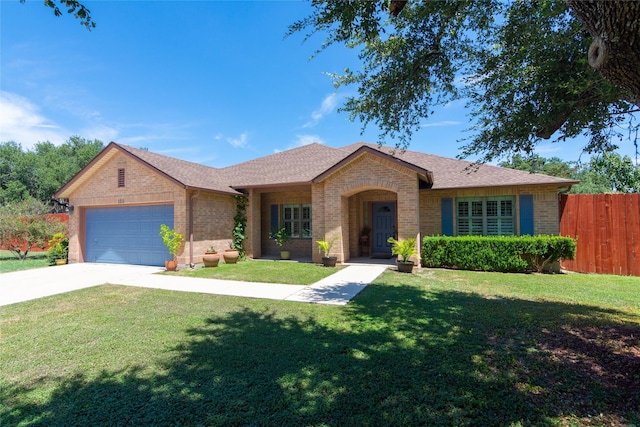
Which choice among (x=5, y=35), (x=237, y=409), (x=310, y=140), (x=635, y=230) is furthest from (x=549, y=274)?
(x=5, y=35)

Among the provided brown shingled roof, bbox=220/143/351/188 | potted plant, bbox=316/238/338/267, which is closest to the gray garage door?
brown shingled roof, bbox=220/143/351/188

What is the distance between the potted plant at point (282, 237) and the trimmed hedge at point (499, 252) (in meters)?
6.57

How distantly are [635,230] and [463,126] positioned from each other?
27.7 feet

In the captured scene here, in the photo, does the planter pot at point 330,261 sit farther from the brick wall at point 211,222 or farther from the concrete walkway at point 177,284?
the brick wall at point 211,222

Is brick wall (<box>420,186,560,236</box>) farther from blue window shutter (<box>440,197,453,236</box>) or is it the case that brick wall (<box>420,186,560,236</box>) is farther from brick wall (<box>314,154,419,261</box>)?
brick wall (<box>314,154,419,261</box>)

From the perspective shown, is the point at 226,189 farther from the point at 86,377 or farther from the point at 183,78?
the point at 86,377

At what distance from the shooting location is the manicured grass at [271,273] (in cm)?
950

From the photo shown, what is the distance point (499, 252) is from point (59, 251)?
19.7 metres

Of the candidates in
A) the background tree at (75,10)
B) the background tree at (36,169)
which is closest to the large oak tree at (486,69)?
the background tree at (75,10)

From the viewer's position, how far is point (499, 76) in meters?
6.07

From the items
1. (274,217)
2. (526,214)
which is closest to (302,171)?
(274,217)

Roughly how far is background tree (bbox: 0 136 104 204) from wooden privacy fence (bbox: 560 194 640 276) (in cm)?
4998

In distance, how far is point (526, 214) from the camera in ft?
37.9

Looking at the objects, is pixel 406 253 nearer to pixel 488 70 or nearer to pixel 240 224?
pixel 488 70
